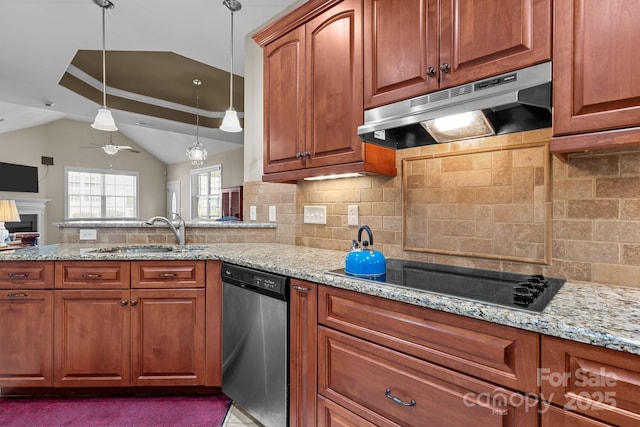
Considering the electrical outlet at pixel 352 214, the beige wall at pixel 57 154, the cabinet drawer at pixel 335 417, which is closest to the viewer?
the cabinet drawer at pixel 335 417

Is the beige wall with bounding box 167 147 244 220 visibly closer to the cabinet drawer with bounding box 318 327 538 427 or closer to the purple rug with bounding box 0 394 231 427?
the purple rug with bounding box 0 394 231 427

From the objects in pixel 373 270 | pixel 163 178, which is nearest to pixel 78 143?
pixel 163 178

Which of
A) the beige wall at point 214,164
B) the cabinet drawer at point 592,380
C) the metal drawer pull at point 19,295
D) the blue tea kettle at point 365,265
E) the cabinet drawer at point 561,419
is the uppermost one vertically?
the beige wall at point 214,164

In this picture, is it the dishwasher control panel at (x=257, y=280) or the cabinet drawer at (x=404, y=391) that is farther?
→ the dishwasher control panel at (x=257, y=280)

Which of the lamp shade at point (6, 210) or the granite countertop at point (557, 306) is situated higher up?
the lamp shade at point (6, 210)

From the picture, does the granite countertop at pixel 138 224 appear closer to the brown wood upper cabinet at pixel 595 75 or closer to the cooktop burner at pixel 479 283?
the cooktop burner at pixel 479 283

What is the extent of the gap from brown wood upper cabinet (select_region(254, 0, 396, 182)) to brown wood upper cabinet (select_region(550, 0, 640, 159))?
0.82 meters

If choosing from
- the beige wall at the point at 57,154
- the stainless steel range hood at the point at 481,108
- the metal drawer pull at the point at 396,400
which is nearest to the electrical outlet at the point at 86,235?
the stainless steel range hood at the point at 481,108

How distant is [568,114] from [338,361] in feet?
3.96

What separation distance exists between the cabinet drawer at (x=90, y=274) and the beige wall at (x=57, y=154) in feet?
24.7

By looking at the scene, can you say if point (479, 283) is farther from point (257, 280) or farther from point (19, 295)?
point (19, 295)

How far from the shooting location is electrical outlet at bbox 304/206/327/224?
2293 millimetres

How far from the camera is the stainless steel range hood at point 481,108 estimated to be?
114cm

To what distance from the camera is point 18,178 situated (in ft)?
24.7
